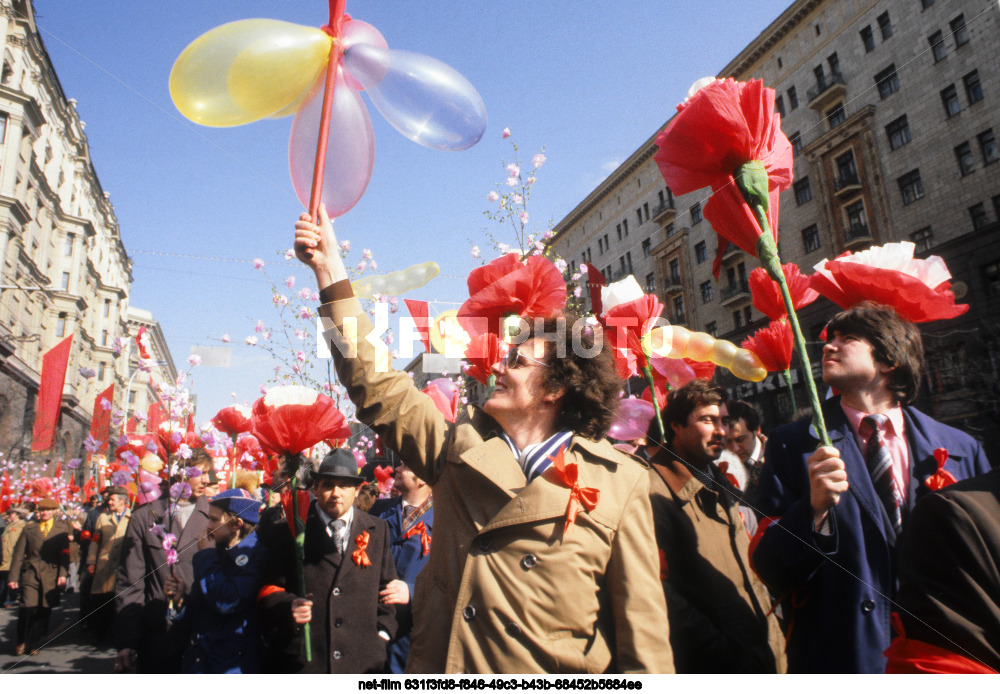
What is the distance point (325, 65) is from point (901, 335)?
76.4 inches

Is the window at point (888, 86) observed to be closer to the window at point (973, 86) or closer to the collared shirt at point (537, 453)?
the window at point (973, 86)

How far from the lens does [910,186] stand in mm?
4375

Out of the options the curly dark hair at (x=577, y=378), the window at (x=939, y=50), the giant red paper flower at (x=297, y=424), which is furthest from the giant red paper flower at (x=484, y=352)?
the window at (x=939, y=50)

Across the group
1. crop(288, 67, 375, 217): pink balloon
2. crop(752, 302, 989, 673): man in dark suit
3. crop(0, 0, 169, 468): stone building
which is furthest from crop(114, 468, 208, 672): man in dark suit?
crop(752, 302, 989, 673): man in dark suit

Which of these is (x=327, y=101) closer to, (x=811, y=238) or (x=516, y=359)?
(x=516, y=359)

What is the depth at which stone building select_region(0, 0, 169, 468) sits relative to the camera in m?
2.23

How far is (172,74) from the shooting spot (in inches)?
67.0

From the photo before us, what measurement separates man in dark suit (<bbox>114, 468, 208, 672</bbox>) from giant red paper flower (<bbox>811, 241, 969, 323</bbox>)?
12.0 ft
